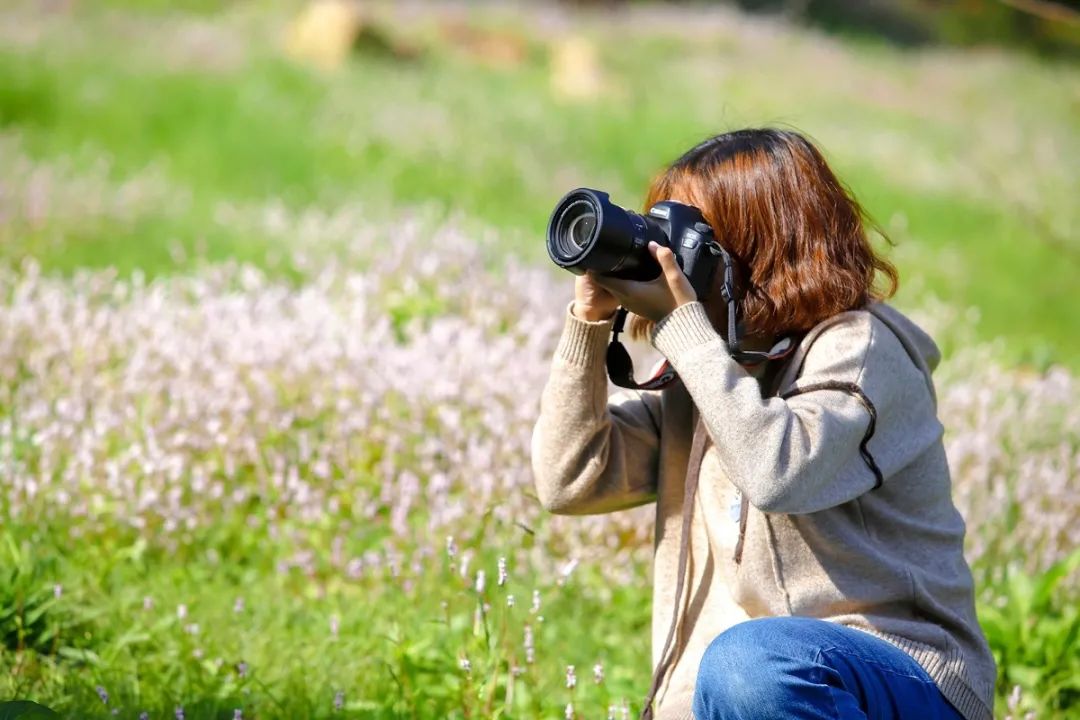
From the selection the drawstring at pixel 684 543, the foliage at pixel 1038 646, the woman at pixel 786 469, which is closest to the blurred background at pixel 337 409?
the foliage at pixel 1038 646

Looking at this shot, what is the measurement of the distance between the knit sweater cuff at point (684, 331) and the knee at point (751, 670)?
0.49m

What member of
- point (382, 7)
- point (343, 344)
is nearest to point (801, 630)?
point (343, 344)

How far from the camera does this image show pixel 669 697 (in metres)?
2.37

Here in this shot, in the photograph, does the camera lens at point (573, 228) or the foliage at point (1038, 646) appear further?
the foliage at point (1038, 646)

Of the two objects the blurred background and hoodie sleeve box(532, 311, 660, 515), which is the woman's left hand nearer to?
hoodie sleeve box(532, 311, 660, 515)

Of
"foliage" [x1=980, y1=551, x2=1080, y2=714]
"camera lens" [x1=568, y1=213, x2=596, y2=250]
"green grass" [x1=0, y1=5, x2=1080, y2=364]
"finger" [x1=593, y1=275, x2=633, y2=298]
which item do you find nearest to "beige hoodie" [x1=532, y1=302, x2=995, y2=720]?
"finger" [x1=593, y1=275, x2=633, y2=298]

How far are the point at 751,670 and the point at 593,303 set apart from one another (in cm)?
76

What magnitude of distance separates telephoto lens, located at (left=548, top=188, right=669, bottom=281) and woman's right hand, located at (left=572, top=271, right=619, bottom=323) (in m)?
0.15

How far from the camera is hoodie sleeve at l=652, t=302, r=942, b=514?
2111 mm

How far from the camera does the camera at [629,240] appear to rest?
84.8 inches

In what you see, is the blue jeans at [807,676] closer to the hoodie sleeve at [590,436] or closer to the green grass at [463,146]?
the hoodie sleeve at [590,436]

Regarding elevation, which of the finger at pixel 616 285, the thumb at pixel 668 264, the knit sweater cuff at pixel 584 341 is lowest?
the knit sweater cuff at pixel 584 341

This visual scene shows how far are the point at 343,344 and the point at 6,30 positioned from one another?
9036 millimetres

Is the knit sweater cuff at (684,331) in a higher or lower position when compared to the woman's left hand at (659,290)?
lower
